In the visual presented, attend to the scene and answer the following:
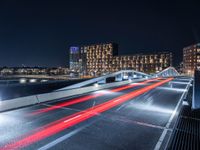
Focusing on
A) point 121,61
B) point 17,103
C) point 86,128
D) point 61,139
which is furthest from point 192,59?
point 61,139

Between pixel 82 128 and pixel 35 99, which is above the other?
pixel 35 99

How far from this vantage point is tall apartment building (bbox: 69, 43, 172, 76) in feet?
530

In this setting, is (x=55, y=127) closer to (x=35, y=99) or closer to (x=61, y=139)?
(x=61, y=139)

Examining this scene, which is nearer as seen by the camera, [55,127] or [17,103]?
[55,127]

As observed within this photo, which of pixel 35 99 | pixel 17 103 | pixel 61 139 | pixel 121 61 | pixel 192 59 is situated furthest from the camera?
pixel 121 61

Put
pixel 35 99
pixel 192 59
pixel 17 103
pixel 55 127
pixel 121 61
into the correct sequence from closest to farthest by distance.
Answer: pixel 55 127, pixel 17 103, pixel 35 99, pixel 192 59, pixel 121 61

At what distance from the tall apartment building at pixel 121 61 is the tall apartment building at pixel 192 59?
58.0 ft

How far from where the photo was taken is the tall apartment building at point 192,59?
151 m

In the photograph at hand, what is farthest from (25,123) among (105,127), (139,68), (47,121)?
(139,68)

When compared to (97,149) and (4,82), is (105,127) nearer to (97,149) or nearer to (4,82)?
(97,149)

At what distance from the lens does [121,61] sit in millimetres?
182375

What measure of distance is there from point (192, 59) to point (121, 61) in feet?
218

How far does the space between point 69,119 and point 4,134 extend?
301 cm

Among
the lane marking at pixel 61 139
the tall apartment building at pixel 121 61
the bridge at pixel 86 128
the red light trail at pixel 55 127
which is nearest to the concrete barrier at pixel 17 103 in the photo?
the bridge at pixel 86 128
